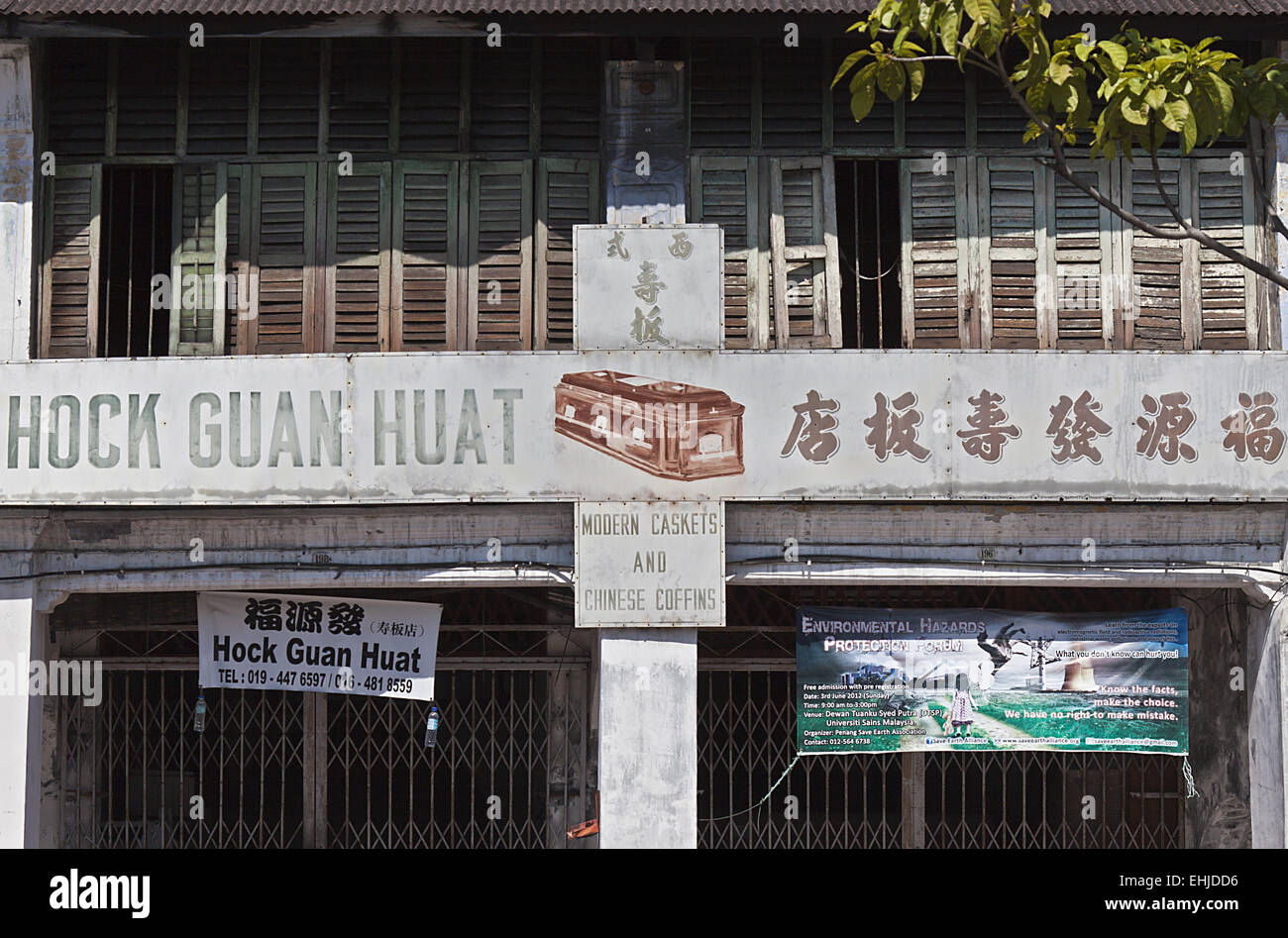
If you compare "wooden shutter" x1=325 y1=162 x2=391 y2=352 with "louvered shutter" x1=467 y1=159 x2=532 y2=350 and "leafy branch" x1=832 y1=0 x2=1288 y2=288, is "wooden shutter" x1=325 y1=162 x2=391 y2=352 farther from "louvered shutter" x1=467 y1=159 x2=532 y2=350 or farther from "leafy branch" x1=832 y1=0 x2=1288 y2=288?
"leafy branch" x1=832 y1=0 x2=1288 y2=288

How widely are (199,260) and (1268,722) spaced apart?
7483mm

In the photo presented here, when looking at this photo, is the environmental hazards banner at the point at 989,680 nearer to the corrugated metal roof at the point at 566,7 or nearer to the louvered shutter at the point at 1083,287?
the louvered shutter at the point at 1083,287

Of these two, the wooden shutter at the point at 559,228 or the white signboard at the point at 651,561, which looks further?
the wooden shutter at the point at 559,228

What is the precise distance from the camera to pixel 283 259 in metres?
9.63

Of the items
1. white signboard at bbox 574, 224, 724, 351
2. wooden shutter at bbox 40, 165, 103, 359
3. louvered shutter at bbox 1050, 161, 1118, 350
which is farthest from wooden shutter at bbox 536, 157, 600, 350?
louvered shutter at bbox 1050, 161, 1118, 350

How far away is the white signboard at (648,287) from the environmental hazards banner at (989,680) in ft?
6.89

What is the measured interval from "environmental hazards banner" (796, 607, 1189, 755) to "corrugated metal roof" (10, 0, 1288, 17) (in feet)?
12.5

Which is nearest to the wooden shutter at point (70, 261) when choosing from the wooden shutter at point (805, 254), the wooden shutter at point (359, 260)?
the wooden shutter at point (359, 260)

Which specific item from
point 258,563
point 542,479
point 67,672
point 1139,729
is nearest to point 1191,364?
point 1139,729

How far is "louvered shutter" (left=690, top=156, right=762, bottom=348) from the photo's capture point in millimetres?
9578

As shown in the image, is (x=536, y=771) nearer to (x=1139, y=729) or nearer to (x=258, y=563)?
(x=258, y=563)

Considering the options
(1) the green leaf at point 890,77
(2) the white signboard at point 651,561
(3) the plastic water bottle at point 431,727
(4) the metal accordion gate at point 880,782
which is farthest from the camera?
(4) the metal accordion gate at point 880,782

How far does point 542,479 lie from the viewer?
8984 mm

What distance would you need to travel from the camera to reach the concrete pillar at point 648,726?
902 cm
